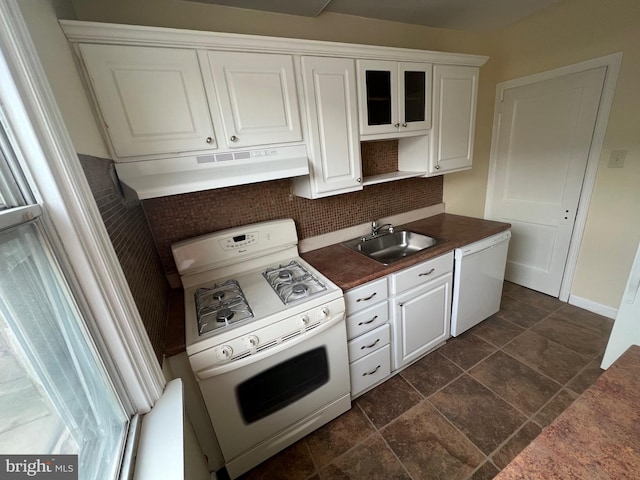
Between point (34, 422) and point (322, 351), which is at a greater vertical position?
point (34, 422)

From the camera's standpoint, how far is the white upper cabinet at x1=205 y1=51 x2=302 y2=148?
122 cm

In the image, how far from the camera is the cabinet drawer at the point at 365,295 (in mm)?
1461

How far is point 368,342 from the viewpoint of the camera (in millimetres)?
1605

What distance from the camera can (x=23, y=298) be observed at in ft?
1.78

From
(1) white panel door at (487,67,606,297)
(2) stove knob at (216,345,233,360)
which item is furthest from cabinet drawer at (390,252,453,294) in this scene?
(1) white panel door at (487,67,606,297)

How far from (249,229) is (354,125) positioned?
0.92 m

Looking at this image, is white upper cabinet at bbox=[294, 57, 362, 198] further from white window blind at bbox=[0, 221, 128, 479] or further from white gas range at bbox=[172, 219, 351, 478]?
white window blind at bbox=[0, 221, 128, 479]

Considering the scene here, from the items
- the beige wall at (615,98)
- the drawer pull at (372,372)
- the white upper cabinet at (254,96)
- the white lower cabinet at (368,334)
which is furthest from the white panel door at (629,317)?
the white upper cabinet at (254,96)

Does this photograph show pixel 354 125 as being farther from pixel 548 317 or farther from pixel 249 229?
pixel 548 317

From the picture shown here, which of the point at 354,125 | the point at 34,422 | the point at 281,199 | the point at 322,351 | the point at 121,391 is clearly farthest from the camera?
the point at 281,199

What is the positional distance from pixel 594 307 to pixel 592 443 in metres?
2.37

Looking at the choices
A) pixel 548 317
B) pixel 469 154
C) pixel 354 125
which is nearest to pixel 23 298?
pixel 354 125

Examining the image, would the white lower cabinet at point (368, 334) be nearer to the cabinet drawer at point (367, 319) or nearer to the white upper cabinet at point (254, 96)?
the cabinet drawer at point (367, 319)

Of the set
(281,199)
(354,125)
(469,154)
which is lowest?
(281,199)
